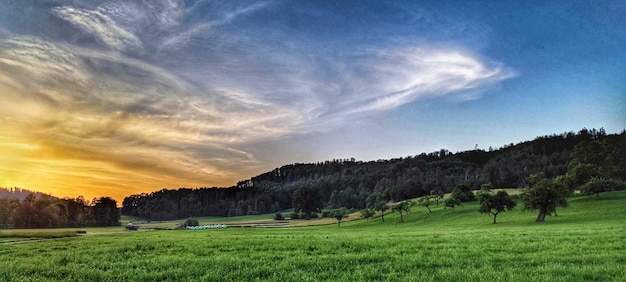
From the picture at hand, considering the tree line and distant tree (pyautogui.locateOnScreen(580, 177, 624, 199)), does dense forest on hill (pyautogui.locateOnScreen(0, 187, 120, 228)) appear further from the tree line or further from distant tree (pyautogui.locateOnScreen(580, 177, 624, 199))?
distant tree (pyautogui.locateOnScreen(580, 177, 624, 199))

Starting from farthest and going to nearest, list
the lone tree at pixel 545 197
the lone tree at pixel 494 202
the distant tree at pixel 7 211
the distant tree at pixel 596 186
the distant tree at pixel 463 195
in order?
the distant tree at pixel 7 211 < the distant tree at pixel 463 195 < the distant tree at pixel 596 186 < the lone tree at pixel 494 202 < the lone tree at pixel 545 197

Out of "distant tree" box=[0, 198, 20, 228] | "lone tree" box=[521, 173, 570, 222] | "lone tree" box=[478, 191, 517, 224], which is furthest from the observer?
"distant tree" box=[0, 198, 20, 228]

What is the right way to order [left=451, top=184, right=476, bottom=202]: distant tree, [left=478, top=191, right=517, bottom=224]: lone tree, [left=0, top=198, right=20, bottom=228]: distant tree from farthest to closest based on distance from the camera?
[left=0, top=198, right=20, bottom=228]: distant tree
[left=451, top=184, right=476, bottom=202]: distant tree
[left=478, top=191, right=517, bottom=224]: lone tree

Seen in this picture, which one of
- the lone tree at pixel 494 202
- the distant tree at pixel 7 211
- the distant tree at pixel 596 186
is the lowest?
the lone tree at pixel 494 202

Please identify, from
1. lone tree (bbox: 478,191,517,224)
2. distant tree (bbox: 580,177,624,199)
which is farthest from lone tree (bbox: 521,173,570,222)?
distant tree (bbox: 580,177,624,199)

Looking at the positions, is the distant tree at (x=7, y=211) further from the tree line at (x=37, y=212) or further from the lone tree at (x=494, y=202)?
the lone tree at (x=494, y=202)

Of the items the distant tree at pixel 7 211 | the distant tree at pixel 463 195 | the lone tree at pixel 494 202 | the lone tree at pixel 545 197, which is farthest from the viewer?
the distant tree at pixel 7 211

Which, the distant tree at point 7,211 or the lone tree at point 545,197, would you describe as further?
the distant tree at point 7,211

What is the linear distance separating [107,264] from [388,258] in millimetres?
12864

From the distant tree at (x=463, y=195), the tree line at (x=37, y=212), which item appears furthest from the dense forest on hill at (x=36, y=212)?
the distant tree at (x=463, y=195)

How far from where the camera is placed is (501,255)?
18719mm

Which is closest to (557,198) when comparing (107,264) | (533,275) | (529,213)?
(529,213)

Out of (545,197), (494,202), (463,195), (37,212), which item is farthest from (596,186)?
(37,212)

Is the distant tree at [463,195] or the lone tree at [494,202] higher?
the distant tree at [463,195]
